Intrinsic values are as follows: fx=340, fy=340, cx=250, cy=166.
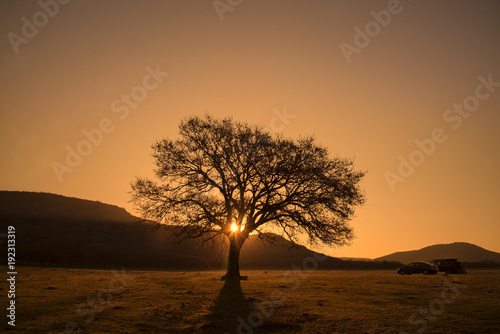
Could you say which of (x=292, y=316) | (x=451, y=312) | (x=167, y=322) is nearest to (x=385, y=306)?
(x=451, y=312)

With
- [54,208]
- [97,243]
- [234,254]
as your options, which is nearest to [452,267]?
[234,254]

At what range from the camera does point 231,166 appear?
3312cm

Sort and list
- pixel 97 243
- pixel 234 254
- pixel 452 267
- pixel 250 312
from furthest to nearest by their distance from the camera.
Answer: pixel 97 243 < pixel 452 267 < pixel 234 254 < pixel 250 312

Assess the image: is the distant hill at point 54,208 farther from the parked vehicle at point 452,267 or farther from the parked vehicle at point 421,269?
the parked vehicle at point 452,267

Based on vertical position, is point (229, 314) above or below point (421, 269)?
below

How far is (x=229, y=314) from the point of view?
1641 cm

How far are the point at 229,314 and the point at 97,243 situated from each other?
409ft

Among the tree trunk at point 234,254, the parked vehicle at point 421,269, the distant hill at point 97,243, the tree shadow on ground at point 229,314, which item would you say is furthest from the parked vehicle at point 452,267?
the distant hill at point 97,243

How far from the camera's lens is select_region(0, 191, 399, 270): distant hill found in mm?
90938

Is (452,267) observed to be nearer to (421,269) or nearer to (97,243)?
(421,269)

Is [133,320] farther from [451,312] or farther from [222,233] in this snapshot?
[222,233]

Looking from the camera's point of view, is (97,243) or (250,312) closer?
(250,312)

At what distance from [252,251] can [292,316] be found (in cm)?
15282

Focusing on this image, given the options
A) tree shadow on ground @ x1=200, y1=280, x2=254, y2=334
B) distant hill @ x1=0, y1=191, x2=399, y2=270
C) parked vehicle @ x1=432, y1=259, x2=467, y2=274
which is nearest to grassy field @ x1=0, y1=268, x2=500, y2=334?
tree shadow on ground @ x1=200, y1=280, x2=254, y2=334
